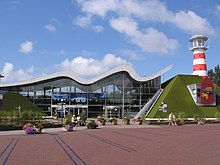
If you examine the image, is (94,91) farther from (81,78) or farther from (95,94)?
(81,78)

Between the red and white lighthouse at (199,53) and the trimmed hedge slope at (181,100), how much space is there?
140cm

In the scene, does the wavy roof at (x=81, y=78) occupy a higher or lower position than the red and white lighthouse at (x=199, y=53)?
lower

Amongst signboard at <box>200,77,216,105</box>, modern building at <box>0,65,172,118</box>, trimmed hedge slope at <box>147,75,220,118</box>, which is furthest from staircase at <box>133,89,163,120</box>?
signboard at <box>200,77,216,105</box>

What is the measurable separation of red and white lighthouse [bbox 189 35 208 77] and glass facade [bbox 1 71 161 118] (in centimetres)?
825

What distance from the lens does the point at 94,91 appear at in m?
50.7

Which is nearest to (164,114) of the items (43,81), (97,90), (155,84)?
(155,84)

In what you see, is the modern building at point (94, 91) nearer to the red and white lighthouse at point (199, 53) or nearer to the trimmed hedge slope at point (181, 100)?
the trimmed hedge slope at point (181, 100)

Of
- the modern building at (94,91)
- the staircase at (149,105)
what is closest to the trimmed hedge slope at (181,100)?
the staircase at (149,105)

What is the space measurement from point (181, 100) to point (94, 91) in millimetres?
14382

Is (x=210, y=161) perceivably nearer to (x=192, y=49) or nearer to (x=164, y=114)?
(x=164, y=114)

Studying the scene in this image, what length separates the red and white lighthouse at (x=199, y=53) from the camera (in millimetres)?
50188

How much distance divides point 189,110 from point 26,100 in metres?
25.0

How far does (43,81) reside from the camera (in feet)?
166

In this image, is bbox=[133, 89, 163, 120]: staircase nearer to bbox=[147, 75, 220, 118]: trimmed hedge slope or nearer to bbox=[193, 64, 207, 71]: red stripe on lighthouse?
bbox=[147, 75, 220, 118]: trimmed hedge slope
